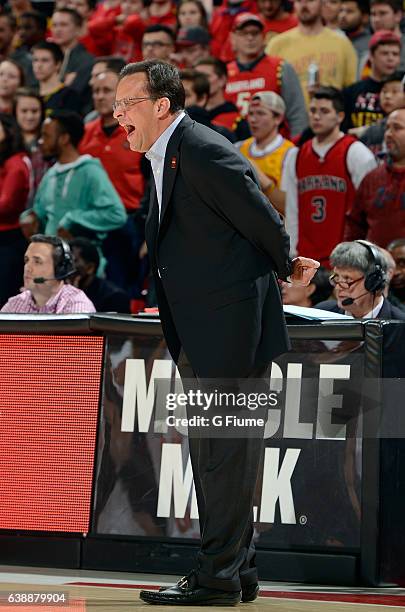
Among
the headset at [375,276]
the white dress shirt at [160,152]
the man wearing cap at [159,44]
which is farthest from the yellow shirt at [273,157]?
the white dress shirt at [160,152]

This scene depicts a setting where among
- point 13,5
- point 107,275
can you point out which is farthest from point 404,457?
point 13,5

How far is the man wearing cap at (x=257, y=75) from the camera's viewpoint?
9242mm

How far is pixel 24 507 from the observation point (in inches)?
196

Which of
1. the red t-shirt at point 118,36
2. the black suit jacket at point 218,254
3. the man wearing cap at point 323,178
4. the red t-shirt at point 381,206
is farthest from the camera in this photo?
the red t-shirt at point 118,36

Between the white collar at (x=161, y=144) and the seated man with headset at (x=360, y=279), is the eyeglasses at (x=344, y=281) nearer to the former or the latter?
the seated man with headset at (x=360, y=279)

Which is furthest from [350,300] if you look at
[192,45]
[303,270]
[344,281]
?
[192,45]

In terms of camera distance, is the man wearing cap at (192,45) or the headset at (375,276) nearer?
the headset at (375,276)

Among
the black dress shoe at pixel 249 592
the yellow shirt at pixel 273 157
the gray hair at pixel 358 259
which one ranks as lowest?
the black dress shoe at pixel 249 592

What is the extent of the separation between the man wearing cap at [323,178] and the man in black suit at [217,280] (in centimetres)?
426

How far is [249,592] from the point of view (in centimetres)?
388

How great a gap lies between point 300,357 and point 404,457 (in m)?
0.59

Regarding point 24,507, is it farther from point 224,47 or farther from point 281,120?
point 224,47

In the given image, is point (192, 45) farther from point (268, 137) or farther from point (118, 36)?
point (268, 137)

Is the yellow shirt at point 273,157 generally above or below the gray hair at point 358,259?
above
